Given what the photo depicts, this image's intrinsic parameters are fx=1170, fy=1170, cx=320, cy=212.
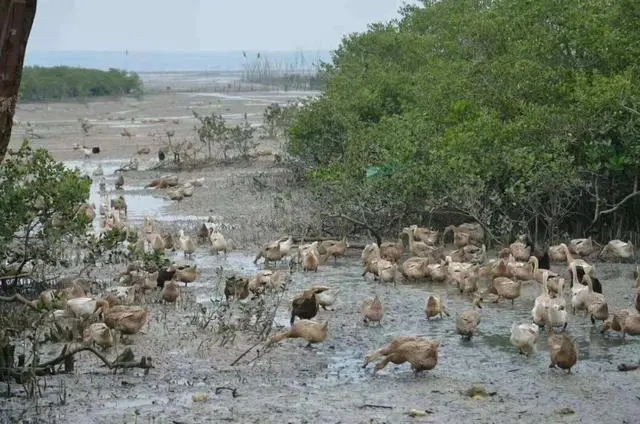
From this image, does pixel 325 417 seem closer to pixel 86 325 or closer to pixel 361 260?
pixel 86 325

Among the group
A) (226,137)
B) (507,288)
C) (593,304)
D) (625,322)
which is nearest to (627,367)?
(625,322)

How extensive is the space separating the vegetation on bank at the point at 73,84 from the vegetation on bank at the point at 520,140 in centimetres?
5096

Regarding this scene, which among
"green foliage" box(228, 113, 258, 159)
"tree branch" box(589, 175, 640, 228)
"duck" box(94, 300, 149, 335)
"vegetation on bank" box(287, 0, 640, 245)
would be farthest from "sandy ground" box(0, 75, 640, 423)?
"green foliage" box(228, 113, 258, 159)

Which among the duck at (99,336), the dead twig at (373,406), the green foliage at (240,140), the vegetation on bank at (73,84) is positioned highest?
the vegetation on bank at (73,84)

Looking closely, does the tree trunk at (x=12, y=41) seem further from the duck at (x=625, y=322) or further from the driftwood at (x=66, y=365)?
the duck at (x=625, y=322)

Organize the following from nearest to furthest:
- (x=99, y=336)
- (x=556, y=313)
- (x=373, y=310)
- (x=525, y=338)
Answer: (x=525, y=338) → (x=99, y=336) → (x=556, y=313) → (x=373, y=310)

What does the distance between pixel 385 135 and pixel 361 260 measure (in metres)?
3.97

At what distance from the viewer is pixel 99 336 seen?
446 inches

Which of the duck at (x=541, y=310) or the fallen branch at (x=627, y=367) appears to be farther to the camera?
the duck at (x=541, y=310)

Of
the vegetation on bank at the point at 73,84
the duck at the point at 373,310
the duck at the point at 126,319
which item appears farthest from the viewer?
the vegetation on bank at the point at 73,84

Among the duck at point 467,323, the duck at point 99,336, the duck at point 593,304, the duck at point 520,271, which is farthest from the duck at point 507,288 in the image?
the duck at point 99,336

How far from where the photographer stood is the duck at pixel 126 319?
1173 centimetres

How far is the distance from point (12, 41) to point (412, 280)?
8459mm

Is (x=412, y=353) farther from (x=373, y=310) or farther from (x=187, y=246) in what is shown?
(x=187, y=246)
